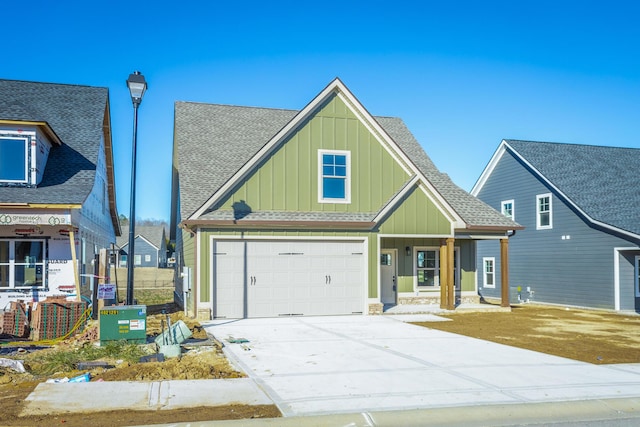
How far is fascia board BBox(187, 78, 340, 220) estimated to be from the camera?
61.0ft

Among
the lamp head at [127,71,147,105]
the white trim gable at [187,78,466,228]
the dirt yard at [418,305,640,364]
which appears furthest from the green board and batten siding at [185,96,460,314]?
the lamp head at [127,71,147,105]

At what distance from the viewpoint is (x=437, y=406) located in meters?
7.79

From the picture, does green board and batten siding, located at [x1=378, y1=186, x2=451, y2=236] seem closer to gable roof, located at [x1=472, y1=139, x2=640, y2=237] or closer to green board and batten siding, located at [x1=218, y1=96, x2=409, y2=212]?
green board and batten siding, located at [x1=218, y1=96, x2=409, y2=212]

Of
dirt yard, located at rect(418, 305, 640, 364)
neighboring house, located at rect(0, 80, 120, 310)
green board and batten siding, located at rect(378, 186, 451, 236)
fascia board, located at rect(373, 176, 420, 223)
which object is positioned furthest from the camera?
green board and batten siding, located at rect(378, 186, 451, 236)

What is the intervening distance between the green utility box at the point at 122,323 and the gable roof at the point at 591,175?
1851 cm

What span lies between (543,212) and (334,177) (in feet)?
39.9

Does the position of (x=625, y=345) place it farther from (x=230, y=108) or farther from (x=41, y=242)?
(x=230, y=108)

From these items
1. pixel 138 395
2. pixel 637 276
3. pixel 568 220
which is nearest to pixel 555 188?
pixel 568 220

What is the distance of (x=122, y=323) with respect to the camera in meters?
12.5

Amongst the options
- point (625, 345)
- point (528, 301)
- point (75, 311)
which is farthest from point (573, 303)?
point (75, 311)

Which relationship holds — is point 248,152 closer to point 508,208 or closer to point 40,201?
point 40,201

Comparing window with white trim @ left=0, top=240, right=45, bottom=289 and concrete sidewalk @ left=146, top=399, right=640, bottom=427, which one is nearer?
concrete sidewalk @ left=146, top=399, right=640, bottom=427

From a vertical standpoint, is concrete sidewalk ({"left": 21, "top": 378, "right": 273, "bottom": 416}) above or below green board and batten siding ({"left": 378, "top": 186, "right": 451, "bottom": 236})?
below

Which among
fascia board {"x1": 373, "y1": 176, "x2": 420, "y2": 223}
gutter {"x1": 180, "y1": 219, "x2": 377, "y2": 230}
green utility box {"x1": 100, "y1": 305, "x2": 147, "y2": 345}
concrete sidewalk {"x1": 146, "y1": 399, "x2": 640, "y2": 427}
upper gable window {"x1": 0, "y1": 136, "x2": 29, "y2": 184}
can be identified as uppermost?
upper gable window {"x1": 0, "y1": 136, "x2": 29, "y2": 184}
